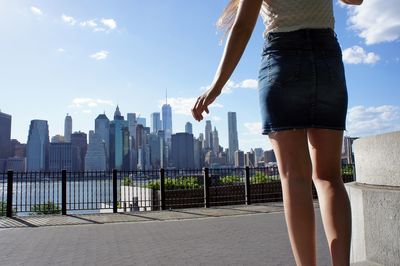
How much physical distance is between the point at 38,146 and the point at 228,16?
250ft

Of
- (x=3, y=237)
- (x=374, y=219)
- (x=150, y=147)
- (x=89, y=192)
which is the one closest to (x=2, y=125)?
(x=150, y=147)

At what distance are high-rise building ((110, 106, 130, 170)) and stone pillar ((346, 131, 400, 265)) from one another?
163 ft

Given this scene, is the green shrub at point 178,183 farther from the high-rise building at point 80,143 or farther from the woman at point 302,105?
the high-rise building at point 80,143

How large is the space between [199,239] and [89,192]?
808 centimetres

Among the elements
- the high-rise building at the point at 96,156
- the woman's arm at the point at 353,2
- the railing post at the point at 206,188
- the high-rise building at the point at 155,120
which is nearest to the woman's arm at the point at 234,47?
the woman's arm at the point at 353,2

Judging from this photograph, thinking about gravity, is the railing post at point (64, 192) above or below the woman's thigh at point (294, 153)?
below

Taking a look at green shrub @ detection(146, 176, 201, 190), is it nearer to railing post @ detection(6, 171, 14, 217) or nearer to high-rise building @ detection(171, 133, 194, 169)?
railing post @ detection(6, 171, 14, 217)

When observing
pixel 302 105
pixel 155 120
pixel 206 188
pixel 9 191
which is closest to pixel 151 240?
pixel 302 105

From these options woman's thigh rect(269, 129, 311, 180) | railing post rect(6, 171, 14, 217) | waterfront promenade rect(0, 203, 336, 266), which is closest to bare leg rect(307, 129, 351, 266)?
woman's thigh rect(269, 129, 311, 180)

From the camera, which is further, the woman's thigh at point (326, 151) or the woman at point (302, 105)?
the woman's thigh at point (326, 151)

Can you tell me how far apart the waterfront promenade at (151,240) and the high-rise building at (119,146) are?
139ft

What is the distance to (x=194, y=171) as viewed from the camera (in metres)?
15.3

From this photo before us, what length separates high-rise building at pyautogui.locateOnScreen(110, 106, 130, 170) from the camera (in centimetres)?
6247

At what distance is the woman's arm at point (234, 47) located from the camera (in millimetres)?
1958
